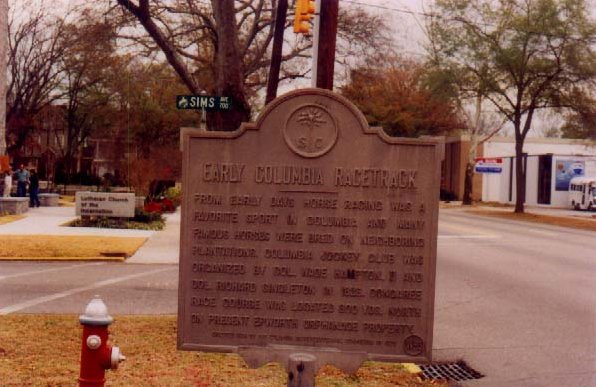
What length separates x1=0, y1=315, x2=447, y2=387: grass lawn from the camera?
21.4 feet

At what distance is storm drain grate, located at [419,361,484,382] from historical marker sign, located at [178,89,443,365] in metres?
2.49

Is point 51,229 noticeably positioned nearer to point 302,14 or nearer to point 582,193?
point 302,14

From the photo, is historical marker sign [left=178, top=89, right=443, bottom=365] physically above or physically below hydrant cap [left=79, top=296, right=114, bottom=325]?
above

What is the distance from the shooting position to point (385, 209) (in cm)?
517

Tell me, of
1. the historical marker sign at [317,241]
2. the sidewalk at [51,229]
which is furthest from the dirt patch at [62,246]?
the historical marker sign at [317,241]

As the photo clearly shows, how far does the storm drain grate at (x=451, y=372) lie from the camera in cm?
747

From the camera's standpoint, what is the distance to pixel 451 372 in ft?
25.1

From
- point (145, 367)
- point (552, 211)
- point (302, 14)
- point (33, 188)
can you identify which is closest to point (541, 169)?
point (552, 211)

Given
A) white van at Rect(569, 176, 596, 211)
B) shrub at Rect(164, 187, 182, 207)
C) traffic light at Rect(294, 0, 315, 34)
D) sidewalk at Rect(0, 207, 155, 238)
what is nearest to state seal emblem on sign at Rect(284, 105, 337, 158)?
traffic light at Rect(294, 0, 315, 34)

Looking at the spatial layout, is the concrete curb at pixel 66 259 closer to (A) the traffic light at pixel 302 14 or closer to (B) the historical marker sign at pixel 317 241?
(A) the traffic light at pixel 302 14

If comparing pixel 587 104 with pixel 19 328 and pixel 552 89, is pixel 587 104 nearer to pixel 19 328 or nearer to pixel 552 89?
pixel 552 89

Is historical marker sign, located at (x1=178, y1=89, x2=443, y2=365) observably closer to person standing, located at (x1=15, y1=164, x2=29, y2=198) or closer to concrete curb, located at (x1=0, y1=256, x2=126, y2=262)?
concrete curb, located at (x1=0, y1=256, x2=126, y2=262)

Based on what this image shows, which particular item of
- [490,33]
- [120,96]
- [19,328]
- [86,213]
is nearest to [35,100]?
[120,96]

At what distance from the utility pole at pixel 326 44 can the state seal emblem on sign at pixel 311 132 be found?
3052 millimetres
